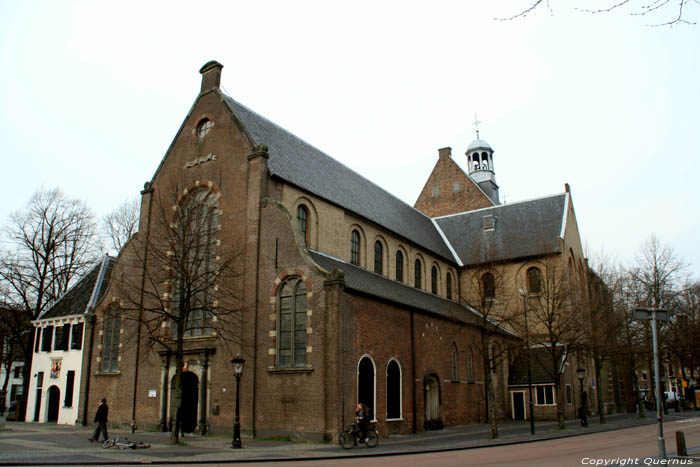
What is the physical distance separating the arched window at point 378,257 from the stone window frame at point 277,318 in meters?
9.27

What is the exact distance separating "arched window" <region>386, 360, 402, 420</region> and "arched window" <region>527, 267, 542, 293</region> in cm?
1844

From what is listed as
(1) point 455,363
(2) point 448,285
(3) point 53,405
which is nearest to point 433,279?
(2) point 448,285

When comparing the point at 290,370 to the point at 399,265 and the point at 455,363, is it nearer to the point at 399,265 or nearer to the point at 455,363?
the point at 455,363

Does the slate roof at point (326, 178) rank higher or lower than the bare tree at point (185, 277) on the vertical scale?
higher

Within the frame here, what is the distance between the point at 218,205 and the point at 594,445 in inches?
756

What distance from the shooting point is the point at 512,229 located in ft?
144

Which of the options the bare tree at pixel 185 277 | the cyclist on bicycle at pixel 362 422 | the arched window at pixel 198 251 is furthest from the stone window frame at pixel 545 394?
the arched window at pixel 198 251

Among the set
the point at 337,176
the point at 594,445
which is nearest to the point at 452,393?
the point at 594,445

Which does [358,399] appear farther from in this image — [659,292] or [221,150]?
[659,292]

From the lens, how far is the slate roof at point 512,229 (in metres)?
41.4

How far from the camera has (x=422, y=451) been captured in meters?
18.9

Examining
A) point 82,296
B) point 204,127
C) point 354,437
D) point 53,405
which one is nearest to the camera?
point 354,437

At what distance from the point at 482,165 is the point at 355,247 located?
3081 centimetres

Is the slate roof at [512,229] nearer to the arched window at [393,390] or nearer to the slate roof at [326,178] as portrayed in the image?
the slate roof at [326,178]
